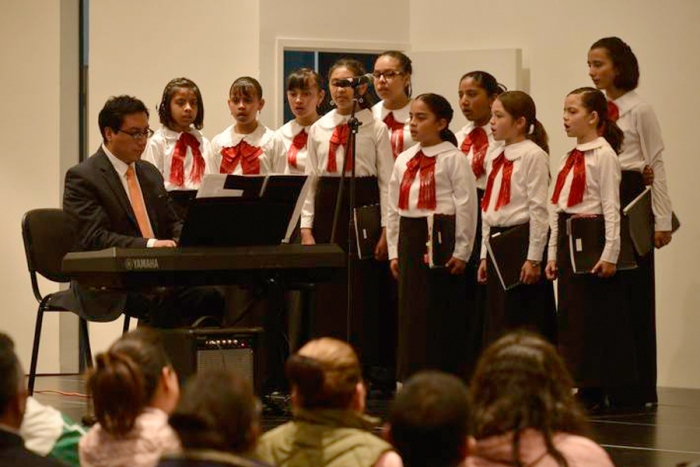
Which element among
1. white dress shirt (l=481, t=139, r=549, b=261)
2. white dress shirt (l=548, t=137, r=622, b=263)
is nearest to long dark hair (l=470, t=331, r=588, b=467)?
white dress shirt (l=548, t=137, r=622, b=263)

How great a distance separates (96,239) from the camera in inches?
219

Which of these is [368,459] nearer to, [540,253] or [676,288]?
[540,253]

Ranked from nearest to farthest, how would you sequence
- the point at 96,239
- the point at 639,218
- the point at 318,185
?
the point at 96,239
the point at 639,218
the point at 318,185

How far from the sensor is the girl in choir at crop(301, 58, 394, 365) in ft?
21.8

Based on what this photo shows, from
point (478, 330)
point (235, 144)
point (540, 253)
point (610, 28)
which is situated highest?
point (610, 28)

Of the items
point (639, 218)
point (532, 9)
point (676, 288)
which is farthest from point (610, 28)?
point (639, 218)

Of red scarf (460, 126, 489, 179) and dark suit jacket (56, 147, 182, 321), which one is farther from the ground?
red scarf (460, 126, 489, 179)

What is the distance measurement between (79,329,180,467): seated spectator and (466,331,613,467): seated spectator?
663mm

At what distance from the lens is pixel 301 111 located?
23.5 ft

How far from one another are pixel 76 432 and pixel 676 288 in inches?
203

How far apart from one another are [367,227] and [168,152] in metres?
1.33

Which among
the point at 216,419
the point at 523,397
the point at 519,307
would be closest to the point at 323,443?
the point at 523,397

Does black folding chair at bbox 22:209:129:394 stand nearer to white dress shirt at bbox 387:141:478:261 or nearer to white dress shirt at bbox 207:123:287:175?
white dress shirt at bbox 207:123:287:175

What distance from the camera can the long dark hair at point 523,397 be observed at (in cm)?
256
